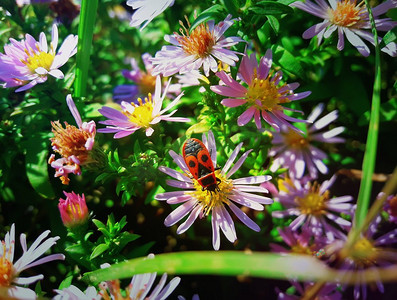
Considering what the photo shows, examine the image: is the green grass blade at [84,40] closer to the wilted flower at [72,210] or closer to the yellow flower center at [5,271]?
the wilted flower at [72,210]

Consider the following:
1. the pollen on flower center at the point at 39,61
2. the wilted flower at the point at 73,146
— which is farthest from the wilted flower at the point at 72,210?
the pollen on flower center at the point at 39,61

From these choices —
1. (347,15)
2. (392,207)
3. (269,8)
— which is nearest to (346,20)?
(347,15)

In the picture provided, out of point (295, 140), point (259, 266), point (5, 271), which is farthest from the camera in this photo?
point (295, 140)

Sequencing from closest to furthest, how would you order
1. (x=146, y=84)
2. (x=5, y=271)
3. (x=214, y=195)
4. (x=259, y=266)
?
1. (x=259, y=266)
2. (x=5, y=271)
3. (x=214, y=195)
4. (x=146, y=84)

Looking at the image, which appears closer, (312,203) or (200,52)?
(200,52)

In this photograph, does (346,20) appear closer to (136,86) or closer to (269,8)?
(269,8)

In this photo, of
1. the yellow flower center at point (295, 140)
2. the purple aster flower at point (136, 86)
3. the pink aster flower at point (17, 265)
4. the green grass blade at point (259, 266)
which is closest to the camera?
the green grass blade at point (259, 266)

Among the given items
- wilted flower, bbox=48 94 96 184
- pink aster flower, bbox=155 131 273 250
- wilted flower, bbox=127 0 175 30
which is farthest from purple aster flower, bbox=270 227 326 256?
wilted flower, bbox=127 0 175 30
